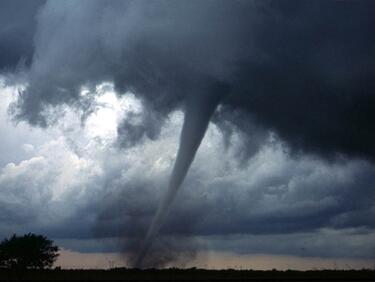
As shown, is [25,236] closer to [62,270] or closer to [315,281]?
[62,270]

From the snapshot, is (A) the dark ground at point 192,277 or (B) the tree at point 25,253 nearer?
(A) the dark ground at point 192,277

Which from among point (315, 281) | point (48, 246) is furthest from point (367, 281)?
point (48, 246)

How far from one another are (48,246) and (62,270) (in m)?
6.84

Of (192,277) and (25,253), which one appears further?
(25,253)

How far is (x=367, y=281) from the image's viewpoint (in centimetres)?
5931

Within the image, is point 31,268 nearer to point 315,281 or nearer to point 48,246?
point 48,246

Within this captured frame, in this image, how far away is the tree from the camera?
380 ft

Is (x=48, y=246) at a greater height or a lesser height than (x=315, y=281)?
greater

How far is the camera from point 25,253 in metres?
116

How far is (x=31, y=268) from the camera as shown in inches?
4599

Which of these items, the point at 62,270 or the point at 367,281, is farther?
the point at 62,270

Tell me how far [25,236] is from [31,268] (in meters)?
6.76

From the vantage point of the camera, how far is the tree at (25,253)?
380ft

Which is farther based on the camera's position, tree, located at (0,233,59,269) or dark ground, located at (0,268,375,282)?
tree, located at (0,233,59,269)
